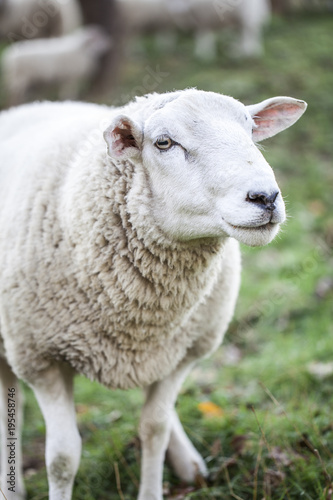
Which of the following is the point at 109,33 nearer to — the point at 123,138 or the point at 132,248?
the point at 123,138

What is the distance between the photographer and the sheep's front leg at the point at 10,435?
325cm

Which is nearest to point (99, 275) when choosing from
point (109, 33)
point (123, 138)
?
point (123, 138)

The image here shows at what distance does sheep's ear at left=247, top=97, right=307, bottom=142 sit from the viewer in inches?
108

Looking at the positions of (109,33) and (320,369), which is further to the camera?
(109,33)

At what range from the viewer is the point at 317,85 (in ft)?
32.6

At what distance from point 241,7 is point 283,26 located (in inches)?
84.4

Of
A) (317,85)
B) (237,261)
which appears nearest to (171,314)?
(237,261)

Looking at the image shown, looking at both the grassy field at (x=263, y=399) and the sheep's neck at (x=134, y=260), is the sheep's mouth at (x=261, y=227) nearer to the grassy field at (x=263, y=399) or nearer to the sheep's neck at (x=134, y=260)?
the sheep's neck at (x=134, y=260)

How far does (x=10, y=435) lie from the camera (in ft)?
11.1

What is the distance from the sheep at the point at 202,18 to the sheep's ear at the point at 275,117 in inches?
369

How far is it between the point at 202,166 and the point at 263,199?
30 cm

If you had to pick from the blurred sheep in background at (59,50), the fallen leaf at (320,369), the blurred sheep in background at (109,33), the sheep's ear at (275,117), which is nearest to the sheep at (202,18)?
the blurred sheep in background at (109,33)

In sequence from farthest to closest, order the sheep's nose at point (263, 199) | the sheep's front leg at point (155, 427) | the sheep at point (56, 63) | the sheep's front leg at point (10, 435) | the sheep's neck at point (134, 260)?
the sheep at point (56, 63), the sheep's front leg at point (10, 435), the sheep's front leg at point (155, 427), the sheep's neck at point (134, 260), the sheep's nose at point (263, 199)

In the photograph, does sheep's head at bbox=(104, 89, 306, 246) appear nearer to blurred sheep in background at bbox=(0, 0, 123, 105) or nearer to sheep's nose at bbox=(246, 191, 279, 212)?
sheep's nose at bbox=(246, 191, 279, 212)
